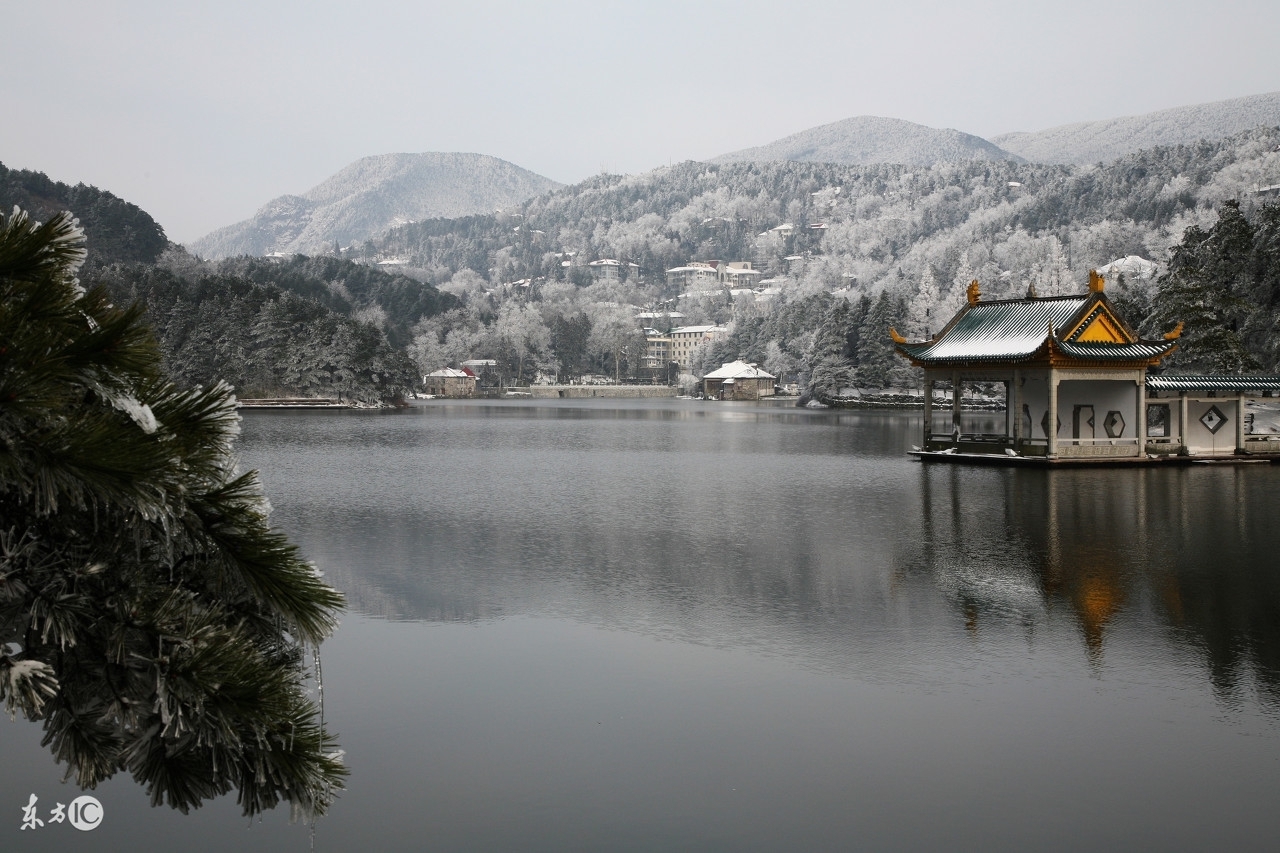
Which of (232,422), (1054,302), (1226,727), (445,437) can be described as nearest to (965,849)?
(1226,727)

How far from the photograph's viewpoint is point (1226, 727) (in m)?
7.20

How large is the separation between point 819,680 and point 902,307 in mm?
77560

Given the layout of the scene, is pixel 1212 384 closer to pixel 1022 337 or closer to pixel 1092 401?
pixel 1092 401

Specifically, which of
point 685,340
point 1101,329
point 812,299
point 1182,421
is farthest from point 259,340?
point 685,340

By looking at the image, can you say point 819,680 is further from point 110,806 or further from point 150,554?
point 150,554

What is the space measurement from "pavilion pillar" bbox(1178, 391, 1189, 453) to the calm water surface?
37.7 feet

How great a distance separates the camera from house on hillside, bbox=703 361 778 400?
10875cm

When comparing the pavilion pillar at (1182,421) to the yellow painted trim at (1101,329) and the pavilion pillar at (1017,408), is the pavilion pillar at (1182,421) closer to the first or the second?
the yellow painted trim at (1101,329)

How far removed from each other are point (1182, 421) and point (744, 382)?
80738 millimetres

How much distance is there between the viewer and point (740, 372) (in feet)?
361

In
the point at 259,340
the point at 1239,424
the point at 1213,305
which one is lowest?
the point at 1239,424

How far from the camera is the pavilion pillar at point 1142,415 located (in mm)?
28359

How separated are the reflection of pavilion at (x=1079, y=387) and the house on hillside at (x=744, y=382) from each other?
77191 millimetres

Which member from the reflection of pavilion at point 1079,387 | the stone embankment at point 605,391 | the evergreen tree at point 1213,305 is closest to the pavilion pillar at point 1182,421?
the reflection of pavilion at point 1079,387
